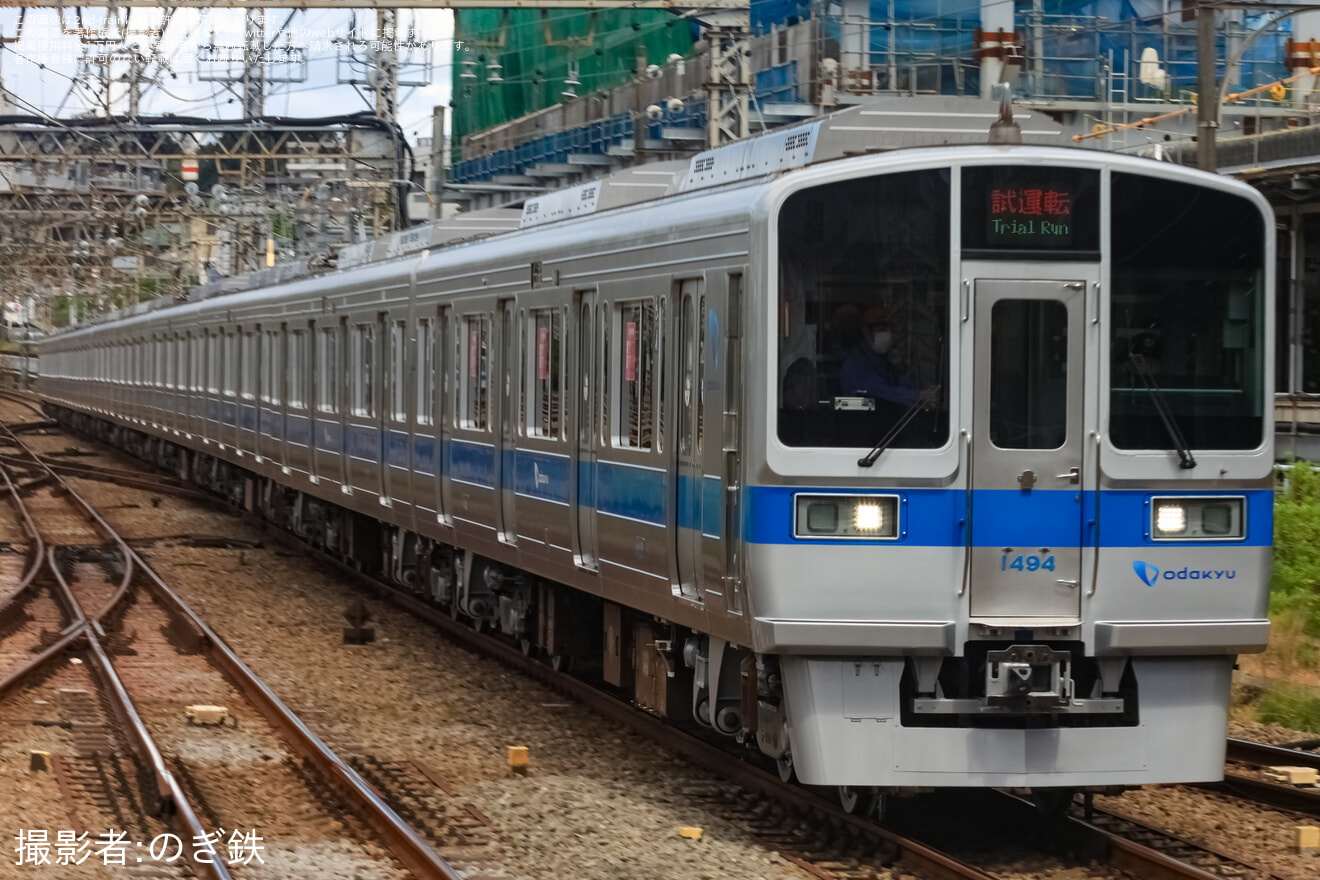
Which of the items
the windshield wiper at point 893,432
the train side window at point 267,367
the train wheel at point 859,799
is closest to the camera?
the windshield wiper at point 893,432

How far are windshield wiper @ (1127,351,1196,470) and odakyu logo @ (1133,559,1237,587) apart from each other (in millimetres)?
397

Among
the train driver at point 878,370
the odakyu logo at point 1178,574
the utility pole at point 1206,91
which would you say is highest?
the utility pole at point 1206,91

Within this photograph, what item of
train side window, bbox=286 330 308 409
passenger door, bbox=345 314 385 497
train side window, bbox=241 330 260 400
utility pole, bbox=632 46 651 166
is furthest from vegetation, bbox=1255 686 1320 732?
train side window, bbox=241 330 260 400

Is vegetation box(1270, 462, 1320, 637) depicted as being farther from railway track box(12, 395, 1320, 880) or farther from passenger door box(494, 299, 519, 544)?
railway track box(12, 395, 1320, 880)

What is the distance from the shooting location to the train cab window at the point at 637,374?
8.88 m

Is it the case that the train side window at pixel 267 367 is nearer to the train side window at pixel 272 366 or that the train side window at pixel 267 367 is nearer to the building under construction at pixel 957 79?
the train side window at pixel 272 366

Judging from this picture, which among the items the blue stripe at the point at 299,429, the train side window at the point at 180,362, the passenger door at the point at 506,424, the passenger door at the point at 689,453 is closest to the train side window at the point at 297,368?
the blue stripe at the point at 299,429

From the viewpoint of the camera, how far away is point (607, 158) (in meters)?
37.6

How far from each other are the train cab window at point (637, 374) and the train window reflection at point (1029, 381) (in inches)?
77.4

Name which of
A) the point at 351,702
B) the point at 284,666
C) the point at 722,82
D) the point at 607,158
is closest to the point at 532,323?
the point at 351,702

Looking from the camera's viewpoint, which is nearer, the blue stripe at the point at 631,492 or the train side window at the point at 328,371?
the blue stripe at the point at 631,492

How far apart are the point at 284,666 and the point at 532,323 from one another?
3269 mm

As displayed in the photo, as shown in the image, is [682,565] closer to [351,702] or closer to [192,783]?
[192,783]

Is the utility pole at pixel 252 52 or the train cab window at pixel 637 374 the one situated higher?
the utility pole at pixel 252 52
